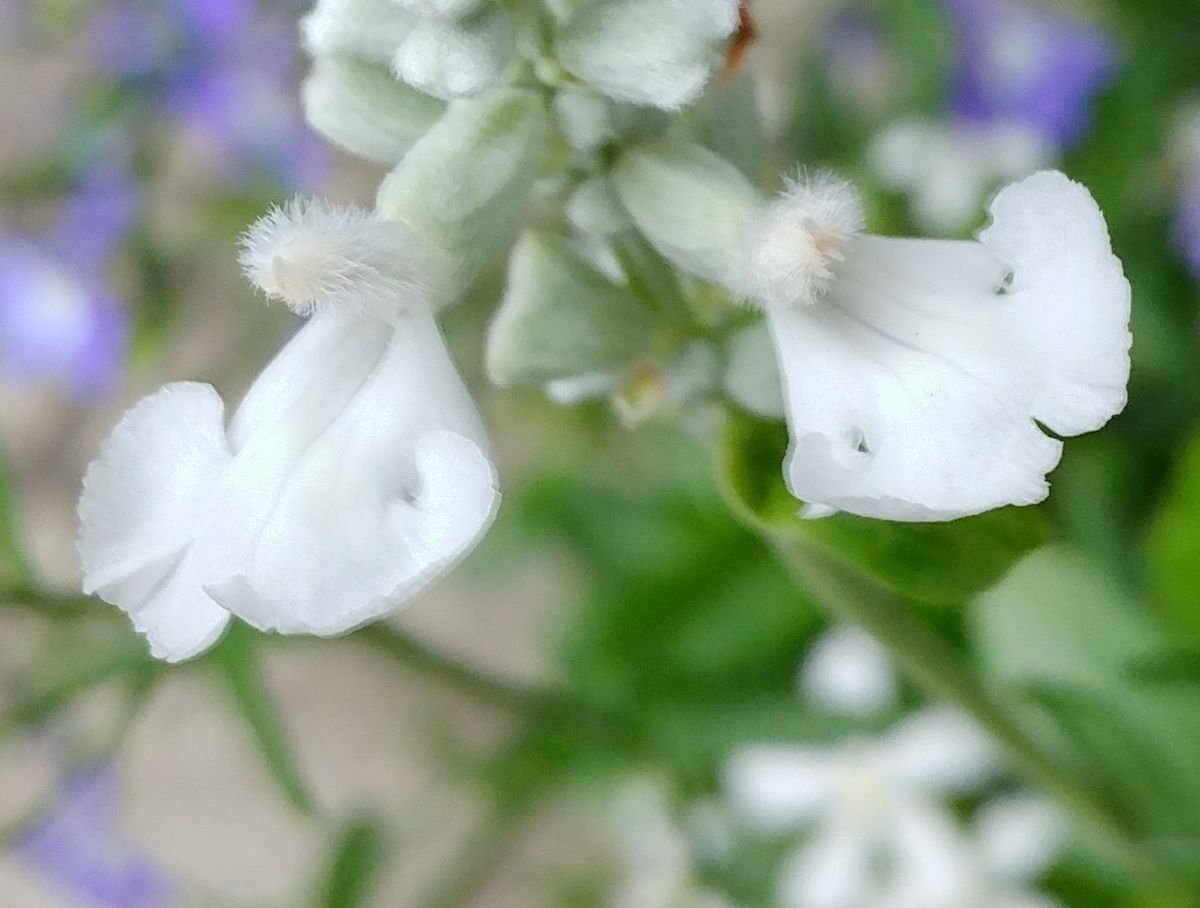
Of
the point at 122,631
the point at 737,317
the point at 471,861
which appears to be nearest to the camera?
the point at 737,317

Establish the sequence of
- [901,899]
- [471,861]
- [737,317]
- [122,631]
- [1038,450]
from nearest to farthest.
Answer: [1038,450] → [737,317] → [122,631] → [901,899] → [471,861]

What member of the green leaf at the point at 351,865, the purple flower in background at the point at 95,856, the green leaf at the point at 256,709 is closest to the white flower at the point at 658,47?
the green leaf at the point at 256,709

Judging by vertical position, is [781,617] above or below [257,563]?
below

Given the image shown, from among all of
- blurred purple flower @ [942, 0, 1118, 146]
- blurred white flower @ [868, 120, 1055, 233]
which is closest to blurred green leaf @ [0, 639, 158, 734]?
blurred white flower @ [868, 120, 1055, 233]

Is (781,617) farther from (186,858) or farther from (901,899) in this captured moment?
(186,858)

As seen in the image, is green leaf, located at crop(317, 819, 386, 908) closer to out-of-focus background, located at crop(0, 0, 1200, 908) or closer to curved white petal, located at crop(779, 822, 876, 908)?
out-of-focus background, located at crop(0, 0, 1200, 908)

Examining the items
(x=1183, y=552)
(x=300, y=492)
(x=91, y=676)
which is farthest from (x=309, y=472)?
(x=1183, y=552)

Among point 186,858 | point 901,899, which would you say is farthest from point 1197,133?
point 186,858
